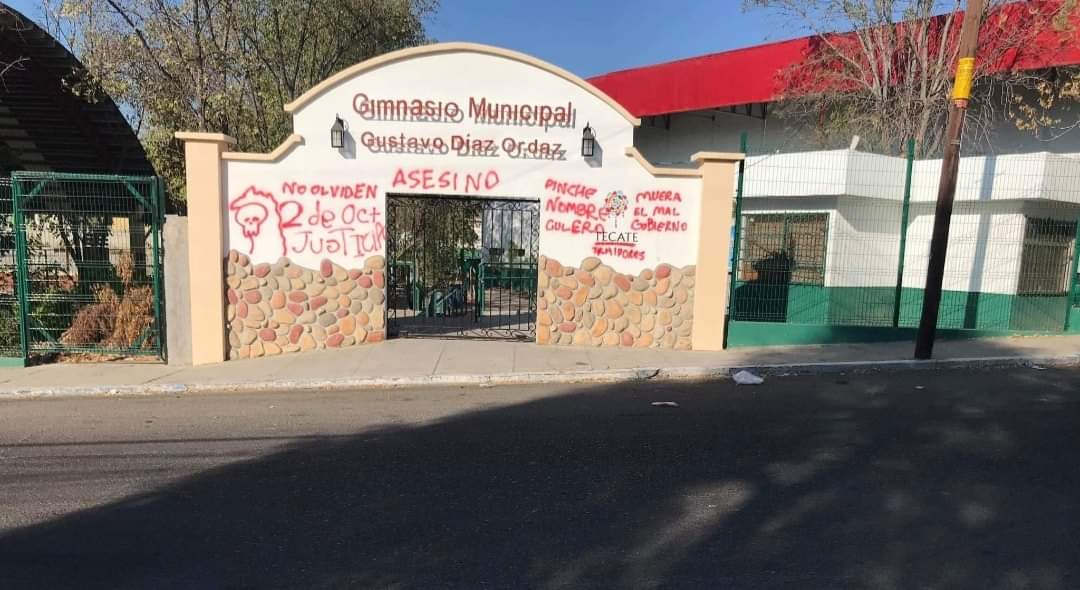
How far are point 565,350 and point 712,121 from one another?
15.5 metres

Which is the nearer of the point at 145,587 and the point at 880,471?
the point at 145,587

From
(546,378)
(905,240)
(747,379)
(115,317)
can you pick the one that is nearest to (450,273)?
(115,317)

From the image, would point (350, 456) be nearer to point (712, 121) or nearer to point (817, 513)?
point (817, 513)

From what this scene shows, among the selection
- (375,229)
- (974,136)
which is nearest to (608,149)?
(375,229)

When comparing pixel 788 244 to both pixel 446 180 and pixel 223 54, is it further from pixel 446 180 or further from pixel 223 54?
pixel 223 54

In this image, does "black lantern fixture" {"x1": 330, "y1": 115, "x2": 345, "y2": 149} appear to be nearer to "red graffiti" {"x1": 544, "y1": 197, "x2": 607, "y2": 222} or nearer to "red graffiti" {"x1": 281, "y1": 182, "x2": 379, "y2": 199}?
"red graffiti" {"x1": 281, "y1": 182, "x2": 379, "y2": 199}

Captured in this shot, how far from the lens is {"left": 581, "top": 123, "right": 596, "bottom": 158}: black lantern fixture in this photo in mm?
9242

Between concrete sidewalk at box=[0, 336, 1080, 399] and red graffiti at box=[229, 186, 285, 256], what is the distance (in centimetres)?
170

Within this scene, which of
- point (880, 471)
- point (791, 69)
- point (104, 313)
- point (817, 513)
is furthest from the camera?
point (791, 69)

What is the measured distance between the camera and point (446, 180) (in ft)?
30.5

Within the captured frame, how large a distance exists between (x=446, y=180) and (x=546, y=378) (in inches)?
131

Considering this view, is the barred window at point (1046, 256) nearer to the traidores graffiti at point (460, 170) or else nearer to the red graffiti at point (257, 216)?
the traidores graffiti at point (460, 170)

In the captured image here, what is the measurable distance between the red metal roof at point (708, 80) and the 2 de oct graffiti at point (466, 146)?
35.8 ft

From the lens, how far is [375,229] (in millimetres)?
9312
